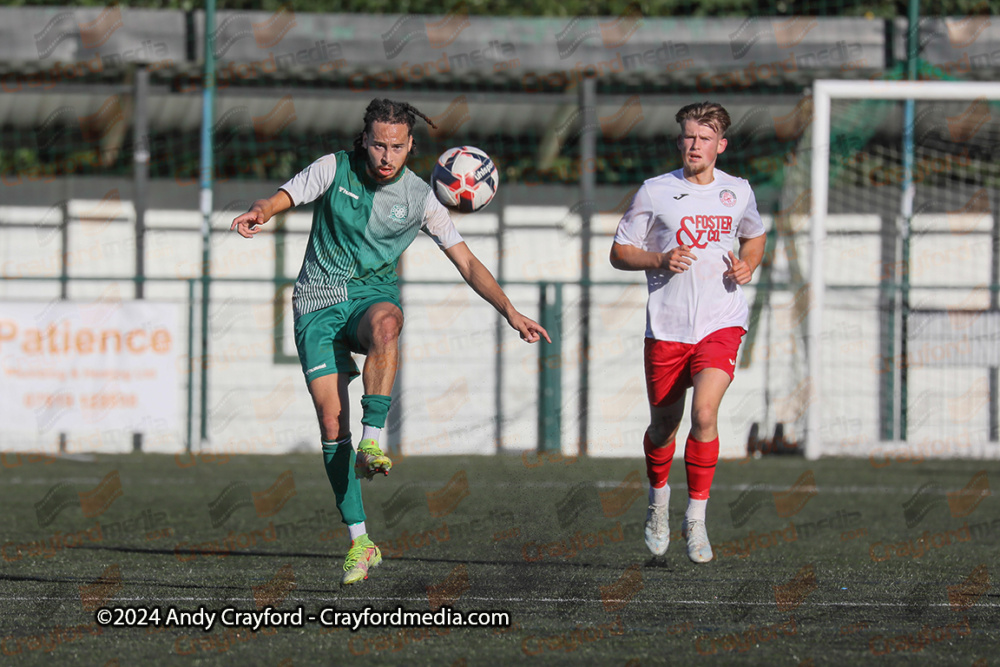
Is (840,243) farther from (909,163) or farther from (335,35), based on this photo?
(335,35)

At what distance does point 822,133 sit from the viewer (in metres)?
12.7

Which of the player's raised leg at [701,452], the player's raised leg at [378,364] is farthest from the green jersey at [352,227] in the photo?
the player's raised leg at [701,452]

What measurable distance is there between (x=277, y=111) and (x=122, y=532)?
8.53 m

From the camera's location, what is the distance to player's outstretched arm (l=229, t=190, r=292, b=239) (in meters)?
5.16

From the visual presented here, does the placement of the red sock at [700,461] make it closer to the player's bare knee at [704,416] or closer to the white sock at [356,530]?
the player's bare knee at [704,416]

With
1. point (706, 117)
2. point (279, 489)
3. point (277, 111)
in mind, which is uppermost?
point (277, 111)

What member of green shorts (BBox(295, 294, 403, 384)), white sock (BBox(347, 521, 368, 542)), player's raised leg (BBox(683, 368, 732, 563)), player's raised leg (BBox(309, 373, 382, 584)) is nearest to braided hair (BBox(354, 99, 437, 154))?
green shorts (BBox(295, 294, 403, 384))

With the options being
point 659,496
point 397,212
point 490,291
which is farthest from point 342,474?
point 659,496

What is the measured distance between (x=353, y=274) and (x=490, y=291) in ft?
1.95

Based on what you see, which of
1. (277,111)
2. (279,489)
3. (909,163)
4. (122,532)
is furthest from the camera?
(277,111)

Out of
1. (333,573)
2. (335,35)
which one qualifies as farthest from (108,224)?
(333,573)

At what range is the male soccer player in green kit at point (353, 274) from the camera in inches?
220

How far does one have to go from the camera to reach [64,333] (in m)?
12.8

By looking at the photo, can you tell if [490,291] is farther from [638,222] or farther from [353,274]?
[638,222]
